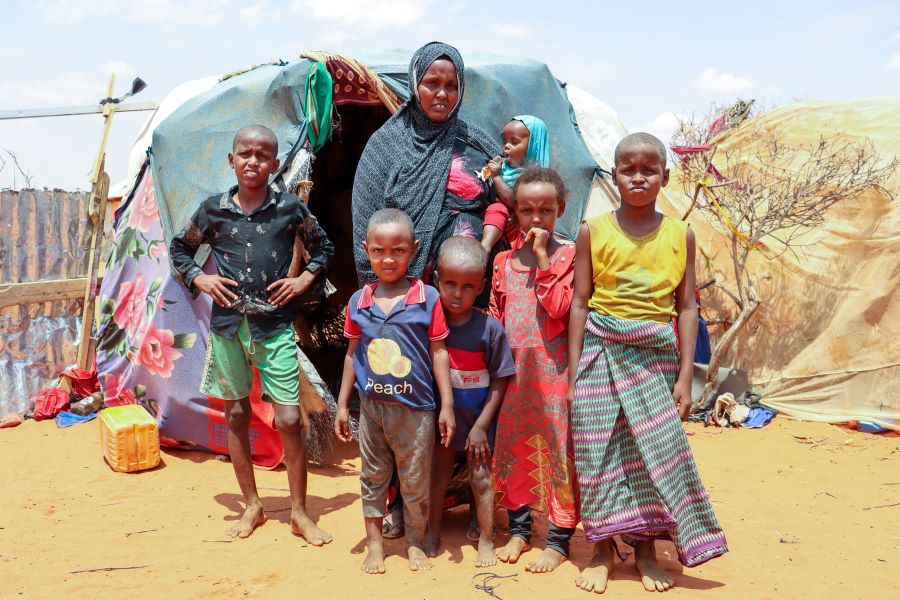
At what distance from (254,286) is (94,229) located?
3.65 m

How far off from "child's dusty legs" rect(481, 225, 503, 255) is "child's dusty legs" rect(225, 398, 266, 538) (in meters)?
1.34

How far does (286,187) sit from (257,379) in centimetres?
121

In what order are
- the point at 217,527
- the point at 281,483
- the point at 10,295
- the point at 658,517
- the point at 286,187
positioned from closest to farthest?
1. the point at 658,517
2. the point at 217,527
3. the point at 281,483
4. the point at 286,187
5. the point at 10,295

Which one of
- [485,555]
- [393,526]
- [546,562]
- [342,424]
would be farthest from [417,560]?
[342,424]

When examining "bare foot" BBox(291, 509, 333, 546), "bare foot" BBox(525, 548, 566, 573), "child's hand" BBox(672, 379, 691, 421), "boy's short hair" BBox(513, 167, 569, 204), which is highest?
"boy's short hair" BBox(513, 167, 569, 204)

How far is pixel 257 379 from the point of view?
451 centimetres

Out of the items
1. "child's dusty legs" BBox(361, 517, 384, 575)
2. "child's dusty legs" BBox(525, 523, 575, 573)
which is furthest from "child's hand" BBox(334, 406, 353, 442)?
"child's dusty legs" BBox(525, 523, 575, 573)

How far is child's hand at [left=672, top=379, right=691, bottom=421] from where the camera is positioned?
2758mm

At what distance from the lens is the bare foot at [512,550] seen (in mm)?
2997

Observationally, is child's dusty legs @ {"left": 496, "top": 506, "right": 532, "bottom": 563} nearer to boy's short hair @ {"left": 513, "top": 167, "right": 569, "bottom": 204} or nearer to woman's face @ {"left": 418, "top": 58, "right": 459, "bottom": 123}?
boy's short hair @ {"left": 513, "top": 167, "right": 569, "bottom": 204}

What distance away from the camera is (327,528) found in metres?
3.53

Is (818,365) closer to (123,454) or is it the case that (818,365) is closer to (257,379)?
(257,379)

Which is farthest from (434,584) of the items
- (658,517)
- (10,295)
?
(10,295)

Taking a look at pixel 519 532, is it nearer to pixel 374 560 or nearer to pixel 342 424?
pixel 374 560
